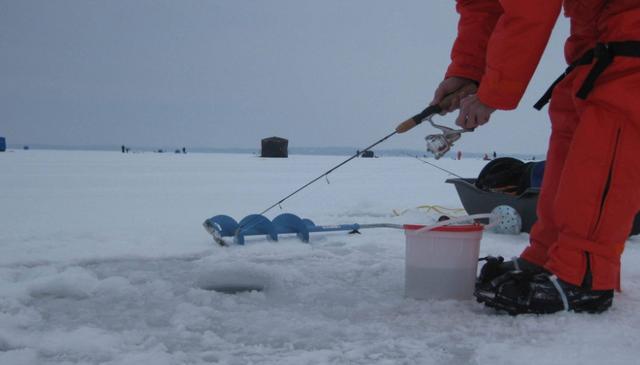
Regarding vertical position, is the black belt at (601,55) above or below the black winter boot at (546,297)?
above

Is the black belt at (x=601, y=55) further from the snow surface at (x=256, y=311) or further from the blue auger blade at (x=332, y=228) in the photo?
the blue auger blade at (x=332, y=228)

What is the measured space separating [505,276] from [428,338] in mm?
369

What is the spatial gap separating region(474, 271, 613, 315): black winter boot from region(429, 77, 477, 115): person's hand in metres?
0.64

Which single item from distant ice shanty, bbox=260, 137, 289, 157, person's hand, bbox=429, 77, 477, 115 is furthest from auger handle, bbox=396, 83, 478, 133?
distant ice shanty, bbox=260, 137, 289, 157

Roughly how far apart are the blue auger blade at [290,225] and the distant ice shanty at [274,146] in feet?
49.4

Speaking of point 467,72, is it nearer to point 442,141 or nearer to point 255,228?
point 442,141

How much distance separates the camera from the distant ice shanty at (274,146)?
1748 centimetres

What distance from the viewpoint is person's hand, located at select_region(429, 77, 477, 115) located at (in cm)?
177

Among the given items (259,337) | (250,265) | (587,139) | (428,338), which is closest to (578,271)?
(587,139)

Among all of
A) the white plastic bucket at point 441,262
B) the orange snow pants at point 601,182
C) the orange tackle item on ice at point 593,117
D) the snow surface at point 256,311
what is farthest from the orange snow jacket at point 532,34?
the snow surface at point 256,311

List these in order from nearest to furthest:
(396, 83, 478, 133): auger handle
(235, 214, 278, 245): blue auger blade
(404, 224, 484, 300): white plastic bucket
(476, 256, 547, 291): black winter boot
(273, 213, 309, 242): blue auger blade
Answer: (404, 224, 484, 300): white plastic bucket → (476, 256, 547, 291): black winter boot → (396, 83, 478, 133): auger handle → (235, 214, 278, 245): blue auger blade → (273, 213, 309, 242): blue auger blade

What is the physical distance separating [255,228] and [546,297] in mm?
1361

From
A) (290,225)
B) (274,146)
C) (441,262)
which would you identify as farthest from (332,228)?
(274,146)

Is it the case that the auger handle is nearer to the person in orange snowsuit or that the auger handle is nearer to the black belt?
the person in orange snowsuit
